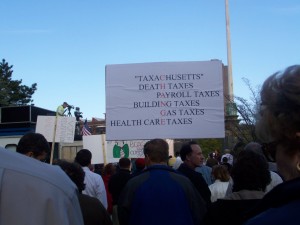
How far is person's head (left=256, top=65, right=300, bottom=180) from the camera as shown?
152 cm

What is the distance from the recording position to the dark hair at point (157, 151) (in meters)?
5.00

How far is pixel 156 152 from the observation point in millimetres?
5000

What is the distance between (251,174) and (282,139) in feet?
6.69

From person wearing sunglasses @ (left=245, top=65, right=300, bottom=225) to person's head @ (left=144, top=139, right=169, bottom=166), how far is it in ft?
10.9

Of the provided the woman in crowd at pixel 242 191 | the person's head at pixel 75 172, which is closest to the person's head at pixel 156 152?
the person's head at pixel 75 172

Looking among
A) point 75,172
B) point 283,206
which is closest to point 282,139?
point 283,206

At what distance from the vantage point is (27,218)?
4.99 feet

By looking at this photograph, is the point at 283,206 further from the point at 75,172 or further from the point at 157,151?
the point at 157,151

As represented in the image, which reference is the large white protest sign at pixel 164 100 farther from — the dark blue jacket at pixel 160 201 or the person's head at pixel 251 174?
the person's head at pixel 251 174

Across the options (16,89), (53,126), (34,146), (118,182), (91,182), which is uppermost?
(16,89)

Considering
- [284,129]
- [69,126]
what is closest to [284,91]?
[284,129]

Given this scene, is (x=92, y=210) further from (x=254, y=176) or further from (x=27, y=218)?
(x=27, y=218)

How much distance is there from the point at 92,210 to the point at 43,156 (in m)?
0.86

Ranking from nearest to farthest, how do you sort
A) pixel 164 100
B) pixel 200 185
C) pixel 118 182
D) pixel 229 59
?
1. pixel 200 185
2. pixel 164 100
3. pixel 118 182
4. pixel 229 59
